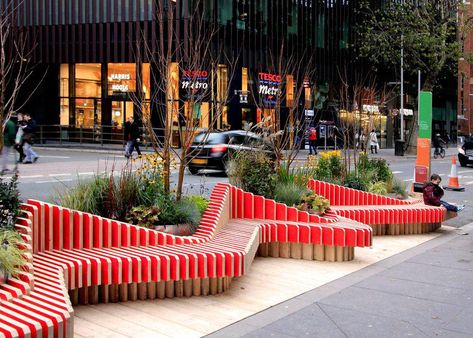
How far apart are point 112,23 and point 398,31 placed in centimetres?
1828

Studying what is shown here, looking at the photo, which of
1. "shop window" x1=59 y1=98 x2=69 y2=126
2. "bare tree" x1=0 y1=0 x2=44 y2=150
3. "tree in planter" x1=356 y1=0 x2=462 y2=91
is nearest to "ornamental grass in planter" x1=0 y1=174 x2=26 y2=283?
"bare tree" x1=0 y1=0 x2=44 y2=150

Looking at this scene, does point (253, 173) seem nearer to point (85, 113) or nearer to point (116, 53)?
point (116, 53)

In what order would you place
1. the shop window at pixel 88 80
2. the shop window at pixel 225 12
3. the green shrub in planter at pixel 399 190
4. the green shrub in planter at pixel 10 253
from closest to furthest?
1. the green shrub in planter at pixel 10 253
2. the green shrub in planter at pixel 399 190
3. the shop window at pixel 225 12
4. the shop window at pixel 88 80

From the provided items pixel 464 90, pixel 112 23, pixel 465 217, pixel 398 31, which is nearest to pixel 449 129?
pixel 464 90

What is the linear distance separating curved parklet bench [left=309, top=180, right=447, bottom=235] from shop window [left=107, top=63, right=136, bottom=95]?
102 ft

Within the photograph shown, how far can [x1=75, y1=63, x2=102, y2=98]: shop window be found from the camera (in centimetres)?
4319

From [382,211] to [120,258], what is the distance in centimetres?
606

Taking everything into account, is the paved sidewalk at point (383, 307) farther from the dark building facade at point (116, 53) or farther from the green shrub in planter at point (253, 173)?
the dark building facade at point (116, 53)

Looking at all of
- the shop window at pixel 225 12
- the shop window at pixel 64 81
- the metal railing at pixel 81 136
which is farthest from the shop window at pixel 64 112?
the shop window at pixel 225 12

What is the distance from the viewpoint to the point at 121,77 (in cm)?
4225

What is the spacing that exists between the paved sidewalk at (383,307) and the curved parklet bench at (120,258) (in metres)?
0.78

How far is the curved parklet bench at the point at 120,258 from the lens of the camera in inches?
216

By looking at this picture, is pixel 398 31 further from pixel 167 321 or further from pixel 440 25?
pixel 167 321

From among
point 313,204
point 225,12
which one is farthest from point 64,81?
point 313,204
